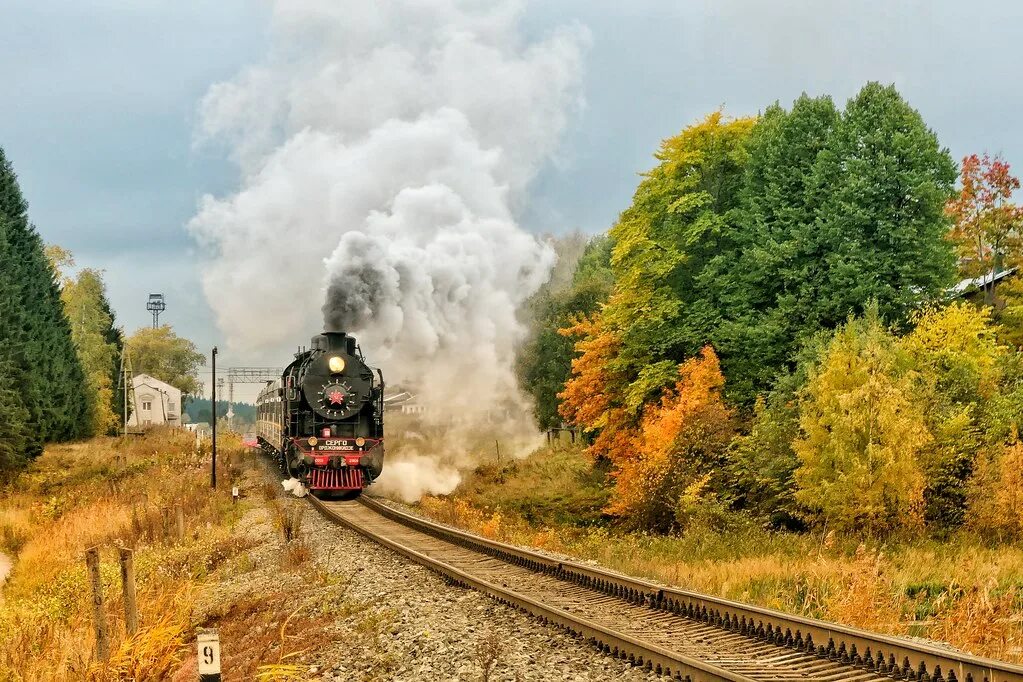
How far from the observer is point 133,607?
1041 centimetres

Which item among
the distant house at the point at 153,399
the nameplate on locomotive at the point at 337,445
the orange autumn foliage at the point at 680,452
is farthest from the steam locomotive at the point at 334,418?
the distant house at the point at 153,399

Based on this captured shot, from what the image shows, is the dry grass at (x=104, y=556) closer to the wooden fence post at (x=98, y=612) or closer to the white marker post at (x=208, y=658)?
the wooden fence post at (x=98, y=612)

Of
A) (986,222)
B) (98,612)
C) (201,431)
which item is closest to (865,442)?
(98,612)

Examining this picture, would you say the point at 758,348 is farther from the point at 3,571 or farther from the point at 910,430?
the point at 3,571

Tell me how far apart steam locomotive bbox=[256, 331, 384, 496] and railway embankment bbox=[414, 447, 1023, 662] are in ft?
11.8

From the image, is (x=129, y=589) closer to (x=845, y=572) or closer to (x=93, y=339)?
(x=845, y=572)

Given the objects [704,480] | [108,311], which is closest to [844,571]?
[704,480]

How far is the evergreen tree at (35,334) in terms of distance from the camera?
4409 centimetres

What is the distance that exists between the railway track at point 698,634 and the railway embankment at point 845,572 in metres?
1.32

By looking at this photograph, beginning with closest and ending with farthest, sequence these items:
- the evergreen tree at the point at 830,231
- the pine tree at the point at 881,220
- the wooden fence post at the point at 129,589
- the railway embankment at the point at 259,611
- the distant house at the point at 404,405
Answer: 1. the railway embankment at the point at 259,611
2. the wooden fence post at the point at 129,589
3. the pine tree at the point at 881,220
4. the evergreen tree at the point at 830,231
5. the distant house at the point at 404,405

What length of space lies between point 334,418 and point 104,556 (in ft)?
32.2

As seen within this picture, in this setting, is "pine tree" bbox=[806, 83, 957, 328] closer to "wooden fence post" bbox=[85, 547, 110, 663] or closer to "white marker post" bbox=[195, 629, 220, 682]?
"wooden fence post" bbox=[85, 547, 110, 663]

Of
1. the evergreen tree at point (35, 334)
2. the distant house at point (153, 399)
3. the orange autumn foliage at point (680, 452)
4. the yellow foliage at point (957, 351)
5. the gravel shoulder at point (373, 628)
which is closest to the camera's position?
the gravel shoulder at point (373, 628)

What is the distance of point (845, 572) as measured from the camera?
1313 centimetres
